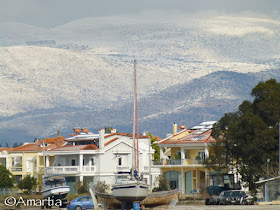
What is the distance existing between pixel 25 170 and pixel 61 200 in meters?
38.9

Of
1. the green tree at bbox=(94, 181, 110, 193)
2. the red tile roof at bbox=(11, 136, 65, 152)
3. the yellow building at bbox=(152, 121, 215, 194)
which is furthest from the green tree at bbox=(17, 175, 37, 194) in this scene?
the yellow building at bbox=(152, 121, 215, 194)

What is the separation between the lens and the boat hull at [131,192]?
218ft

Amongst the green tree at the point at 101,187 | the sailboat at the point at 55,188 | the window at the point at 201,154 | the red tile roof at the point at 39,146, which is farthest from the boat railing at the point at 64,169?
the sailboat at the point at 55,188

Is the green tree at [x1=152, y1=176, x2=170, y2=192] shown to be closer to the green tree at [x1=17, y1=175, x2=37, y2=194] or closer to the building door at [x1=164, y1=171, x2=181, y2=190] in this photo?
the building door at [x1=164, y1=171, x2=181, y2=190]

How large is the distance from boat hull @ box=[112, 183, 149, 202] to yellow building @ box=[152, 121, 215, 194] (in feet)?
96.6

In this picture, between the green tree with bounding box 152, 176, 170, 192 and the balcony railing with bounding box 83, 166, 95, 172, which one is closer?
the green tree with bounding box 152, 176, 170, 192

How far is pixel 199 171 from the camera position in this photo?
98812 millimetres

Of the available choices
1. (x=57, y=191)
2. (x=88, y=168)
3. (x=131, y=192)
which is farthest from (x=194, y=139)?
(x=131, y=192)

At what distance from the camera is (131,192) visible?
66.5m

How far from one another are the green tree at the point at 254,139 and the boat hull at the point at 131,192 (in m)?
16.6

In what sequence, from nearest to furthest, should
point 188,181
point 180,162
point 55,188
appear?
1. point 55,188
2. point 180,162
3. point 188,181

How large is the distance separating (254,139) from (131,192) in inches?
712

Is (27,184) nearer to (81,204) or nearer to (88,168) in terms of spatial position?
(88,168)

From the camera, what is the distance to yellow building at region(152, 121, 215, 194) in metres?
97.4
